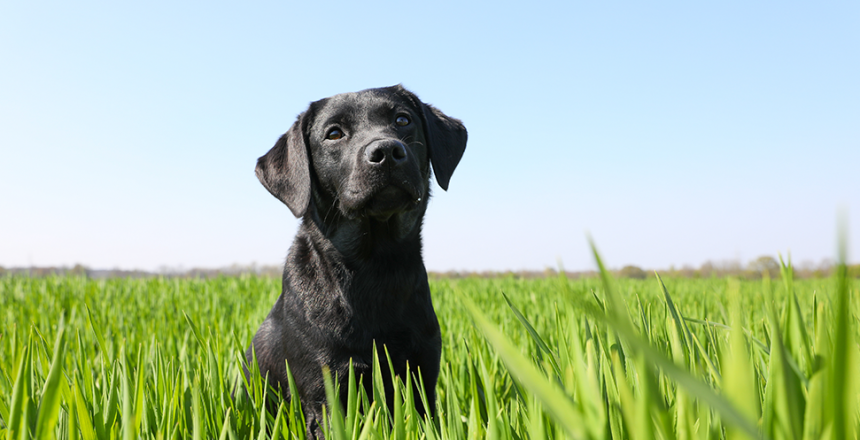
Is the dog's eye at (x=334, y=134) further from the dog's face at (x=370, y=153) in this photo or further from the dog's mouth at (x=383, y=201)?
the dog's mouth at (x=383, y=201)

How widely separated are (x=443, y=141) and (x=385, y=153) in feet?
2.76

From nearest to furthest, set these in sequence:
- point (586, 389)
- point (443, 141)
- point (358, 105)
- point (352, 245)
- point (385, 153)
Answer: point (586, 389) → point (385, 153) → point (352, 245) → point (358, 105) → point (443, 141)

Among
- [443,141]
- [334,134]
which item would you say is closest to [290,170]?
[334,134]

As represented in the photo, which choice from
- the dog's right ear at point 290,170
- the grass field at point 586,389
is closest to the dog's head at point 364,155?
the dog's right ear at point 290,170

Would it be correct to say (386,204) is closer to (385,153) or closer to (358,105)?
(385,153)

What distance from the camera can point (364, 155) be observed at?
2348 millimetres

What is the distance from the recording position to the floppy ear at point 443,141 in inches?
111

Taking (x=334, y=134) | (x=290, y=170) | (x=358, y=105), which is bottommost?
(x=290, y=170)

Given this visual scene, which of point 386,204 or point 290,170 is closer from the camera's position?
point 386,204

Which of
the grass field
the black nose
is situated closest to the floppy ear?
the black nose

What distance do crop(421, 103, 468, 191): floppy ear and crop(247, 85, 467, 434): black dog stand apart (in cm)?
1

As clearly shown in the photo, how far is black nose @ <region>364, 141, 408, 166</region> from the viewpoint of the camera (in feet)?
7.47

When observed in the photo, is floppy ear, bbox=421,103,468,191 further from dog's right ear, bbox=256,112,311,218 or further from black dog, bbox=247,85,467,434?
dog's right ear, bbox=256,112,311,218

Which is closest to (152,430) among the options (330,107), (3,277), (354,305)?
(354,305)
